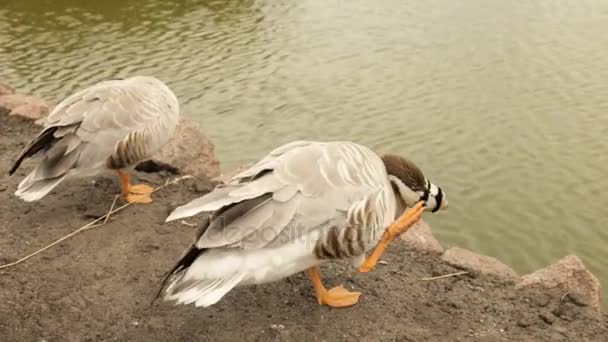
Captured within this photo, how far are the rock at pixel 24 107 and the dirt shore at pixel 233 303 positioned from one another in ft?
9.49

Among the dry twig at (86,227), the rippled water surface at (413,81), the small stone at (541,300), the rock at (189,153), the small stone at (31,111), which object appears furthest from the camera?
the small stone at (31,111)

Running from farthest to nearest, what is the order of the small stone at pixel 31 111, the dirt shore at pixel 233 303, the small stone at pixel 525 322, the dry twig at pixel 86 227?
the small stone at pixel 31 111 → the dry twig at pixel 86 227 → the small stone at pixel 525 322 → the dirt shore at pixel 233 303

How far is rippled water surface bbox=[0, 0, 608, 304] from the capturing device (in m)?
6.98

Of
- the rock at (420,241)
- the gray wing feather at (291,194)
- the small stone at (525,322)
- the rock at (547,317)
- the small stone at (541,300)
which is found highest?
the gray wing feather at (291,194)

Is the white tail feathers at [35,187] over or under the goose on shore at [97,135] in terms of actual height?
under

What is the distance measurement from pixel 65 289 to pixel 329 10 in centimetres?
1099

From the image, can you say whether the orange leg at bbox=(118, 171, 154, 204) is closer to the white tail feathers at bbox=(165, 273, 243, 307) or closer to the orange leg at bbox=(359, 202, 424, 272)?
the white tail feathers at bbox=(165, 273, 243, 307)

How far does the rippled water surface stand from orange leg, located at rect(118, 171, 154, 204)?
2640 mm

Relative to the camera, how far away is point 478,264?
4.95 meters

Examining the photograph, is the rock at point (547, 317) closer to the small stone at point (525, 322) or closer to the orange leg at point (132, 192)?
the small stone at point (525, 322)

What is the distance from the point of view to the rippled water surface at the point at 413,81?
6.98 meters

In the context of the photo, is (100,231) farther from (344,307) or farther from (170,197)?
(344,307)

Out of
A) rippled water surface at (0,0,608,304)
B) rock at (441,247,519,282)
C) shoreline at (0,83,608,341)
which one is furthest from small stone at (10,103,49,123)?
rock at (441,247,519,282)

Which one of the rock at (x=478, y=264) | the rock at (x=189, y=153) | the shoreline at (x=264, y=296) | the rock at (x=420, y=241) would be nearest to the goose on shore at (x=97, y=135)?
the shoreline at (x=264, y=296)
